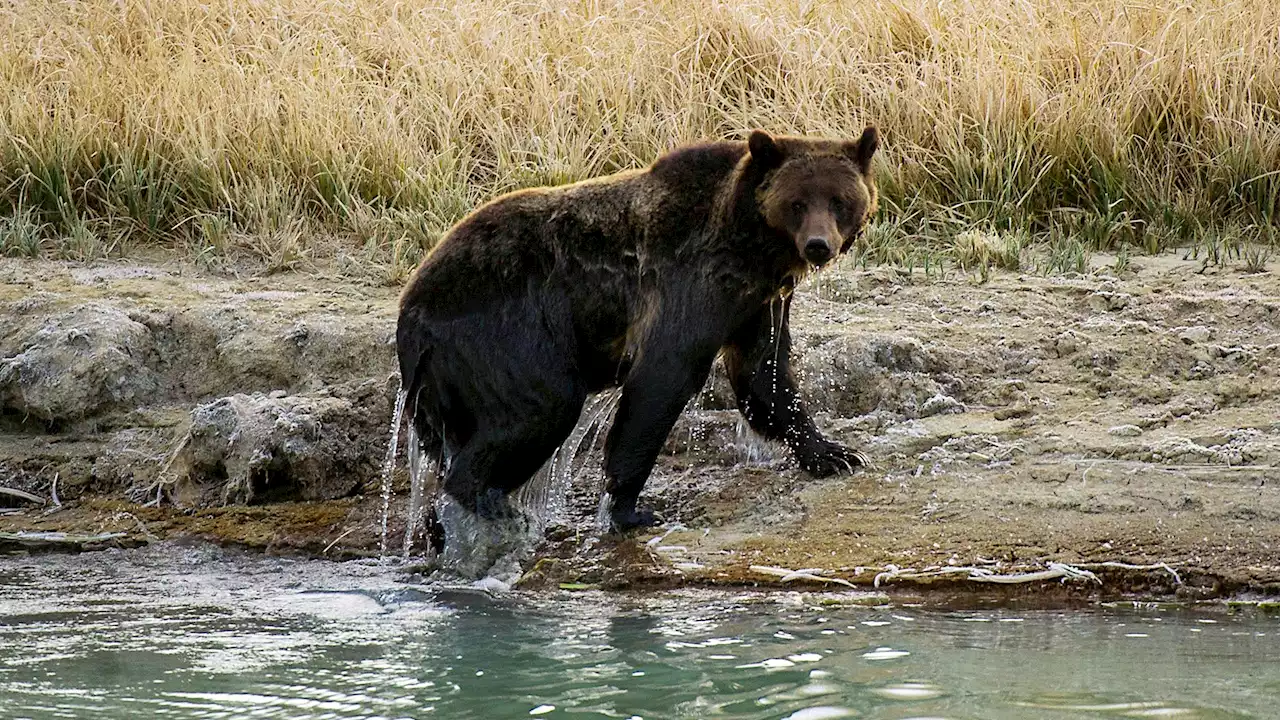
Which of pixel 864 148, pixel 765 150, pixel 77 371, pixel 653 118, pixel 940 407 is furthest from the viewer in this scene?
pixel 653 118

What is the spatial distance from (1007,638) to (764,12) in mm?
7064

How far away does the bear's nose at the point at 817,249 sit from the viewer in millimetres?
5785

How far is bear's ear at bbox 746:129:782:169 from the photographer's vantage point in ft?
19.8

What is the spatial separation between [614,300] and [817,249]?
3.10 ft

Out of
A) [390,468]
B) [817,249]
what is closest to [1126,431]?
[817,249]

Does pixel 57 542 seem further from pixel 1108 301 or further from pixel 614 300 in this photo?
pixel 1108 301

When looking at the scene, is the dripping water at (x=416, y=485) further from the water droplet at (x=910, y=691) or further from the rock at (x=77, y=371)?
the water droplet at (x=910, y=691)

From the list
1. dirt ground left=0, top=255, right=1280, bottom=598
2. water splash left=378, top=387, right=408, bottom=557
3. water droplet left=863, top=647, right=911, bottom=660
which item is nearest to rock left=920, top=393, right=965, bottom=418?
dirt ground left=0, top=255, right=1280, bottom=598

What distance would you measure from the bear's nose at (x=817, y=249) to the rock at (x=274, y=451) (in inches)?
92.8

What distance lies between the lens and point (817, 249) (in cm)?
579

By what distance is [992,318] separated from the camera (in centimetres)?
788

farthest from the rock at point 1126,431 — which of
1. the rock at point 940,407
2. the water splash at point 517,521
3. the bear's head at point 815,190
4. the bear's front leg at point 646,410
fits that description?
the water splash at point 517,521

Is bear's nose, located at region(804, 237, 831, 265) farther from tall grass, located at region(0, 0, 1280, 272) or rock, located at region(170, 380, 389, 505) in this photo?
tall grass, located at region(0, 0, 1280, 272)

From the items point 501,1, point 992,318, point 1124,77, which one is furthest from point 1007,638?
point 501,1
